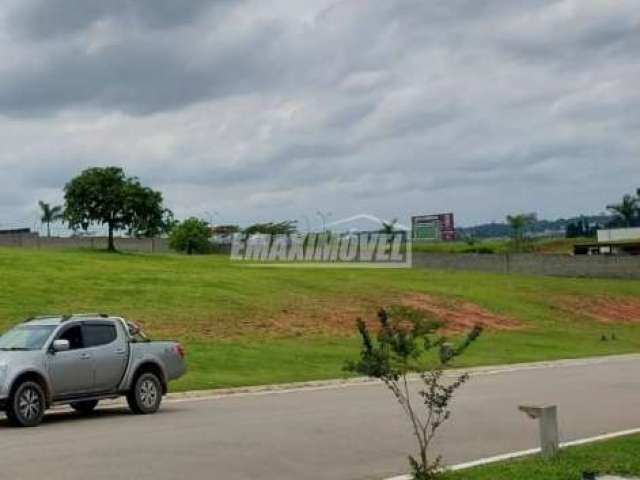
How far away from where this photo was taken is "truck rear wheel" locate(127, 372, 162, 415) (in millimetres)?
18484

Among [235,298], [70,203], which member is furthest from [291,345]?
[70,203]

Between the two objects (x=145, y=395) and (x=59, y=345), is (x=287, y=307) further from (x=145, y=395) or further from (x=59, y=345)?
(x=59, y=345)

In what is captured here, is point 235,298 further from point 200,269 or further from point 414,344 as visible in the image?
point 414,344

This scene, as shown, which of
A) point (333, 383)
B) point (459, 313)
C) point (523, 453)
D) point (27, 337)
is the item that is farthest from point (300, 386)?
point (459, 313)

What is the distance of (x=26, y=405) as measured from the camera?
16375mm

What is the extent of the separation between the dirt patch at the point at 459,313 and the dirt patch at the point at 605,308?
6738 millimetres

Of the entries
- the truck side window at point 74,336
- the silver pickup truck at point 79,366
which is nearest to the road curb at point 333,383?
the silver pickup truck at point 79,366

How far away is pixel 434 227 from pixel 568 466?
121m

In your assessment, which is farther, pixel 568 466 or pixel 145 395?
pixel 145 395

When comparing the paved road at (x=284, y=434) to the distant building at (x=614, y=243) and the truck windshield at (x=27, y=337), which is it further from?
the distant building at (x=614, y=243)

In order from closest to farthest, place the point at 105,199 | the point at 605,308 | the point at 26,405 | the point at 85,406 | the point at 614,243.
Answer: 1. the point at 26,405
2. the point at 85,406
3. the point at 605,308
4. the point at 105,199
5. the point at 614,243

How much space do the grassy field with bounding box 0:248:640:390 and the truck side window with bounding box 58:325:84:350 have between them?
5472mm

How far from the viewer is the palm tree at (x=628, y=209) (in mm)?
133250

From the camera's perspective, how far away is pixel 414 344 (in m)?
9.46
